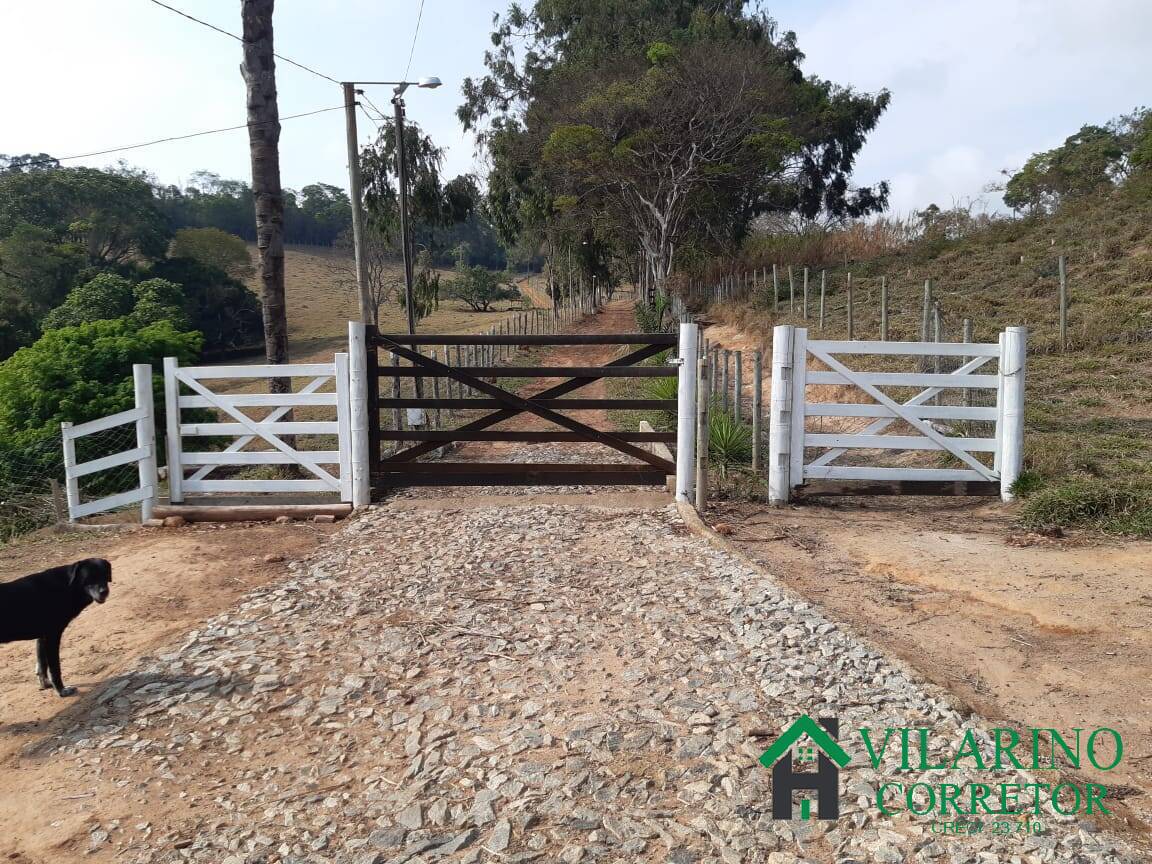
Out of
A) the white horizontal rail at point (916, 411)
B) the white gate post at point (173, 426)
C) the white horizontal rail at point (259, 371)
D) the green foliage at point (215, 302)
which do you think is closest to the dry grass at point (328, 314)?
the green foliage at point (215, 302)

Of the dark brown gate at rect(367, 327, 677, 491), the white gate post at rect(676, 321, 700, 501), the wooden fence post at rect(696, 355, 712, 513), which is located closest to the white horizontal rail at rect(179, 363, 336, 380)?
the dark brown gate at rect(367, 327, 677, 491)

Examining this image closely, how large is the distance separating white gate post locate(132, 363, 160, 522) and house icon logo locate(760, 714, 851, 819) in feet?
23.5

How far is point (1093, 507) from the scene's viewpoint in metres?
7.34

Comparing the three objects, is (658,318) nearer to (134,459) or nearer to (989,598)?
(134,459)

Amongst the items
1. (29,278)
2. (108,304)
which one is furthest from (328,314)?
(108,304)

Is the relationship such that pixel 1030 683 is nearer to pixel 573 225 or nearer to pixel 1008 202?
pixel 573 225

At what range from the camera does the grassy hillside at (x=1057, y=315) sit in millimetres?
→ 8516

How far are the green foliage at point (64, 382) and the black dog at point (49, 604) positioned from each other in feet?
29.4

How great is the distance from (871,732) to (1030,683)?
1223 millimetres

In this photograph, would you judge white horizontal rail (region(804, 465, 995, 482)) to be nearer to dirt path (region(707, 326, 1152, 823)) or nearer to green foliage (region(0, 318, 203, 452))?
dirt path (region(707, 326, 1152, 823))

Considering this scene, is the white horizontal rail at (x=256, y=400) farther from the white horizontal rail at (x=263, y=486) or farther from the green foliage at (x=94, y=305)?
the green foliage at (x=94, y=305)

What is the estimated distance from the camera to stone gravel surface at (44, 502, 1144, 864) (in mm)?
3135

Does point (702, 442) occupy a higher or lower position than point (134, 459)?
higher

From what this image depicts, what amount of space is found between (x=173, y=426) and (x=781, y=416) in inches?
247
